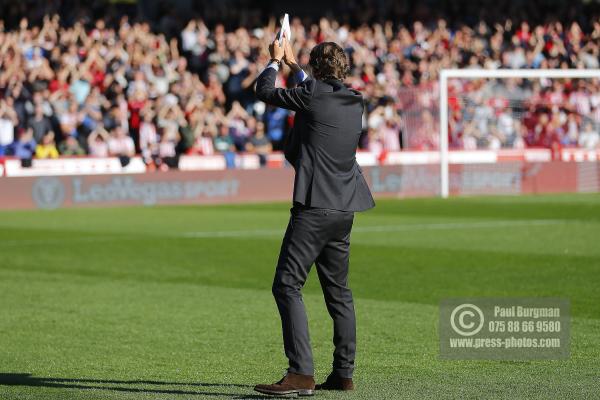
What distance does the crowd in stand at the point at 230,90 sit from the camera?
27766 mm

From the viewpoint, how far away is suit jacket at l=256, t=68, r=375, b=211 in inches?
283

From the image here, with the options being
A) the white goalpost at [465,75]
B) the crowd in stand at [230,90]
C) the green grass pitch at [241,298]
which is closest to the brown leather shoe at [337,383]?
the green grass pitch at [241,298]

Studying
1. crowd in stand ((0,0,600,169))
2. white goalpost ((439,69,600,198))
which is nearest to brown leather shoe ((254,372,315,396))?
crowd in stand ((0,0,600,169))

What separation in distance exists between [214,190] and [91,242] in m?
9.52

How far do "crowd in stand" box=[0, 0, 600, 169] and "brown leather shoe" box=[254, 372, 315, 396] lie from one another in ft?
65.8

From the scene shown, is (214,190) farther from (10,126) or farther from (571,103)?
(571,103)

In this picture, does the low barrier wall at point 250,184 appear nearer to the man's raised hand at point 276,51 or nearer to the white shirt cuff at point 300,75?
the white shirt cuff at point 300,75

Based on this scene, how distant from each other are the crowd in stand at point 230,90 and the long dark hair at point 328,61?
19.9 m

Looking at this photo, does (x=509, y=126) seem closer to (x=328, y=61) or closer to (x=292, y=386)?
(x=328, y=61)

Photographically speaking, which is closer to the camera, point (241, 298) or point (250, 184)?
point (241, 298)

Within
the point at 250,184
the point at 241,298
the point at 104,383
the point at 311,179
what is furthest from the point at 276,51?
the point at 250,184

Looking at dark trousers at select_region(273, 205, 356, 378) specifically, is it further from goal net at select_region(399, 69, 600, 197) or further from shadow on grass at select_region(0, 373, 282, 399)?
goal net at select_region(399, 69, 600, 197)

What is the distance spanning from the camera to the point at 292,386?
7164mm

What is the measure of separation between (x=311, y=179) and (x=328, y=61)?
691mm
